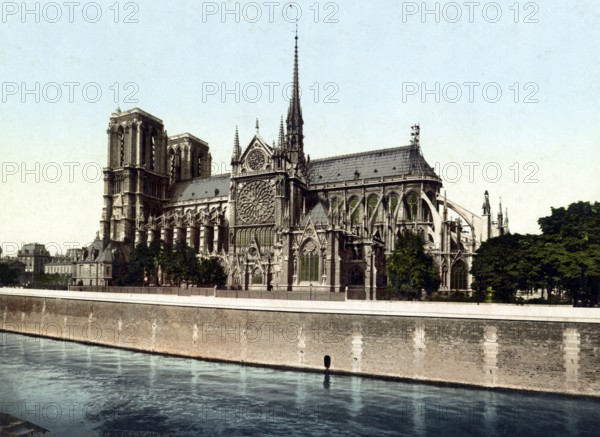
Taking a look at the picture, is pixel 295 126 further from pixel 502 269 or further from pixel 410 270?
pixel 502 269

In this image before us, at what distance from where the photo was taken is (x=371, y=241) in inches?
2186

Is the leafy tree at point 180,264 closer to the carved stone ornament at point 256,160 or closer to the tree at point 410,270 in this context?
the carved stone ornament at point 256,160

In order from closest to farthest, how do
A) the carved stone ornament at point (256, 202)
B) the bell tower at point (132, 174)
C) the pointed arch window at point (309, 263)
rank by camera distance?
the pointed arch window at point (309, 263) → the carved stone ornament at point (256, 202) → the bell tower at point (132, 174)

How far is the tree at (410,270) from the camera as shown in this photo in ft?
159

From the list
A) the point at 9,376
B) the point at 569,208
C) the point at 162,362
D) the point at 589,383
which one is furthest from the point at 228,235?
the point at 589,383

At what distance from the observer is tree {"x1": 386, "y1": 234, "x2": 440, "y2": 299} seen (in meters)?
48.4

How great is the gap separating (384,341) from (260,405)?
34.1 feet

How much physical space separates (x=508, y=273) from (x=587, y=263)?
764 cm

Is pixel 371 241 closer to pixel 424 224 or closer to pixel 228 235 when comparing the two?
pixel 424 224

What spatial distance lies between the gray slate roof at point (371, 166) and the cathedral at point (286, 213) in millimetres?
180

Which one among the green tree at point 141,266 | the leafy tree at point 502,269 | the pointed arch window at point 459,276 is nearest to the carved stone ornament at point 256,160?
the green tree at point 141,266

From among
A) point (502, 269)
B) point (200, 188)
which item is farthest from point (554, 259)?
point (200, 188)

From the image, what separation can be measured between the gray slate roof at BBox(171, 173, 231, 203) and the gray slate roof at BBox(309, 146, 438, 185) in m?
17.0

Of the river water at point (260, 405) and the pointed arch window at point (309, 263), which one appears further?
the pointed arch window at point (309, 263)
